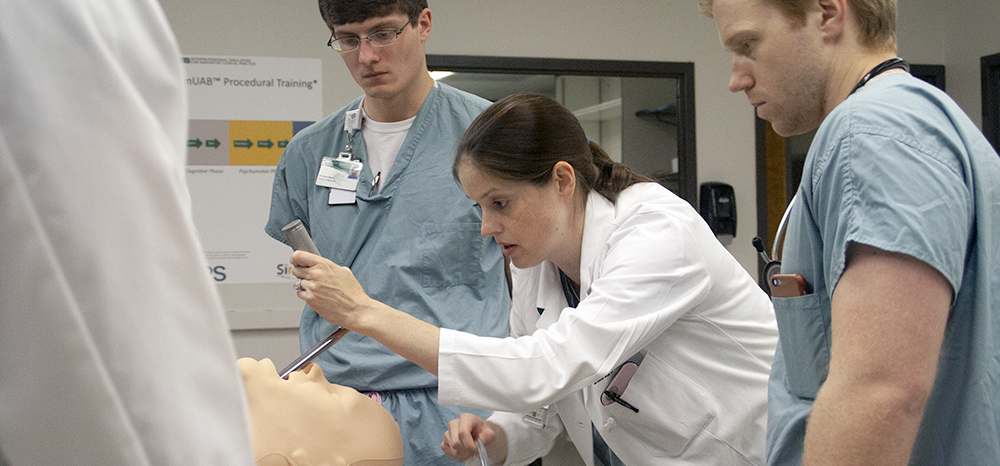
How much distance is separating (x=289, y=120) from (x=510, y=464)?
8.26 feet

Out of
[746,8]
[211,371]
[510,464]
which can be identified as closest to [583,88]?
[510,464]

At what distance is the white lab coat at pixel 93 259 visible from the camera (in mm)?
363

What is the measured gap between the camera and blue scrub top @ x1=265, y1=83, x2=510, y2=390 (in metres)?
1.61

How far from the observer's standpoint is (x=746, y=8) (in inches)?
39.0

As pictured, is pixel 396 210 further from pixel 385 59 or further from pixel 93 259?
pixel 93 259

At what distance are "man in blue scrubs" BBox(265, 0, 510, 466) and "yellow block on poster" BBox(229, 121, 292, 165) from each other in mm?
1940

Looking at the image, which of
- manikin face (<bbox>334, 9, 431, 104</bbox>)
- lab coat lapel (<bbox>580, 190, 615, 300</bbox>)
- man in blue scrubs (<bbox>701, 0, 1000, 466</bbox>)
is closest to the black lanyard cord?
man in blue scrubs (<bbox>701, 0, 1000, 466</bbox>)

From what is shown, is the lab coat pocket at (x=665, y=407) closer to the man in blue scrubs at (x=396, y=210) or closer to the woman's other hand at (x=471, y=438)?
the woman's other hand at (x=471, y=438)

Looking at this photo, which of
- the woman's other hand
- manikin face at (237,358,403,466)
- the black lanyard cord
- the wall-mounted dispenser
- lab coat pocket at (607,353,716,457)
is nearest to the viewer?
the black lanyard cord

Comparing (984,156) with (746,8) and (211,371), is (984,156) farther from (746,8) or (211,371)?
(211,371)

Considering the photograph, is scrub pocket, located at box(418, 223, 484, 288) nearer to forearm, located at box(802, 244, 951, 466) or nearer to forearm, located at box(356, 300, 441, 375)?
forearm, located at box(356, 300, 441, 375)

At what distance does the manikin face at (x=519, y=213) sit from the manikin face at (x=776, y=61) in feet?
1.81

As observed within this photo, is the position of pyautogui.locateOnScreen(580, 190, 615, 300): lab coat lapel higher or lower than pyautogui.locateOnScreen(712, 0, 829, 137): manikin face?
lower

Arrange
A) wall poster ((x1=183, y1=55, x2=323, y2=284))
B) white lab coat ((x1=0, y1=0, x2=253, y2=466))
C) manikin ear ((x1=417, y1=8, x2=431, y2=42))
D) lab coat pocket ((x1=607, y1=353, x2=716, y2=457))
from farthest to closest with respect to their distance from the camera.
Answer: wall poster ((x1=183, y1=55, x2=323, y2=284))
manikin ear ((x1=417, y1=8, x2=431, y2=42))
lab coat pocket ((x1=607, y1=353, x2=716, y2=457))
white lab coat ((x1=0, y1=0, x2=253, y2=466))
